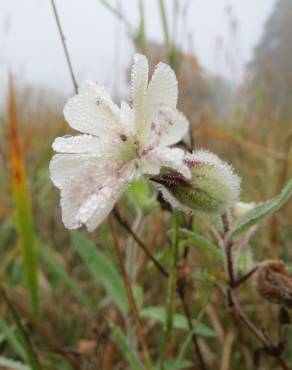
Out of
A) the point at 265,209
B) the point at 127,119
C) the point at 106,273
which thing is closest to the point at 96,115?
the point at 127,119

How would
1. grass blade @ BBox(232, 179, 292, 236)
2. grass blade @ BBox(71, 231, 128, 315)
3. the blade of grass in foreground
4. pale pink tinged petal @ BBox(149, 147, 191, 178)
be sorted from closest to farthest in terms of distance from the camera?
pale pink tinged petal @ BBox(149, 147, 191, 178)
grass blade @ BBox(232, 179, 292, 236)
grass blade @ BBox(71, 231, 128, 315)
the blade of grass in foreground

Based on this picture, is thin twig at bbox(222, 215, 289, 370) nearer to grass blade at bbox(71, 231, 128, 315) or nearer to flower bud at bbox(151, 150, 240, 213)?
flower bud at bbox(151, 150, 240, 213)

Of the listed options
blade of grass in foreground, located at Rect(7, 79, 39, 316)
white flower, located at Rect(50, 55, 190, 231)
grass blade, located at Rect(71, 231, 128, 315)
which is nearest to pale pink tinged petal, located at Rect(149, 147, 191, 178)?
white flower, located at Rect(50, 55, 190, 231)

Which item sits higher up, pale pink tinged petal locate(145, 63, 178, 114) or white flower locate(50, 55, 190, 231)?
pale pink tinged petal locate(145, 63, 178, 114)

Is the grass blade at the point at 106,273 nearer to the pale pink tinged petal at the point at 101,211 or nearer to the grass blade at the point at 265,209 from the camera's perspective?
the grass blade at the point at 265,209

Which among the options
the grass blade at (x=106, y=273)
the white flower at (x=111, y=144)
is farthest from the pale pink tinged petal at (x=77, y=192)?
the grass blade at (x=106, y=273)

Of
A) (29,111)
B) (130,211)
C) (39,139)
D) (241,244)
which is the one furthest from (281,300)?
(29,111)

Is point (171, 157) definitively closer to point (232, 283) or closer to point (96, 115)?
point (96, 115)

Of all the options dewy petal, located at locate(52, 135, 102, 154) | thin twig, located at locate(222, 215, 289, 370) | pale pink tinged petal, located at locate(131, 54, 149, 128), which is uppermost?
pale pink tinged petal, located at locate(131, 54, 149, 128)
